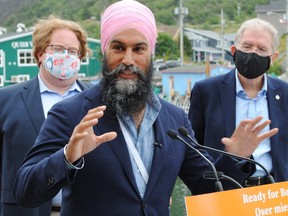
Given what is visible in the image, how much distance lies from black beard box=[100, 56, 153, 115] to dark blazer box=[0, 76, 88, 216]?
148cm

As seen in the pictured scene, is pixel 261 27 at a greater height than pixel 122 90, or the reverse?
pixel 261 27

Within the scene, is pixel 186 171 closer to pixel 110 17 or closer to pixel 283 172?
pixel 110 17

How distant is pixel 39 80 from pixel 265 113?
148 cm

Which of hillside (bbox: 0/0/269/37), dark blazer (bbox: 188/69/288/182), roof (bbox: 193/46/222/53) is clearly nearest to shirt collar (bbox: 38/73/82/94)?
dark blazer (bbox: 188/69/288/182)

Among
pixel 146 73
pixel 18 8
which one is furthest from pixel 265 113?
pixel 18 8

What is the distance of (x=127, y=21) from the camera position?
2553 mm

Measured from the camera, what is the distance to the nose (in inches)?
99.3

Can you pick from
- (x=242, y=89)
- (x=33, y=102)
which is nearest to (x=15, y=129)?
(x=33, y=102)

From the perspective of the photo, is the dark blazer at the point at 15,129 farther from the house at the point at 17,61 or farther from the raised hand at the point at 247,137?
the house at the point at 17,61

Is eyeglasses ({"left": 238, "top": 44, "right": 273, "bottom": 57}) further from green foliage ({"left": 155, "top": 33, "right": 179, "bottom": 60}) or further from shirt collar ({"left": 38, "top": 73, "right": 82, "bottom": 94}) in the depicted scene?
green foliage ({"left": 155, "top": 33, "right": 179, "bottom": 60})

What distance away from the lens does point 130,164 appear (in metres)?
2.50

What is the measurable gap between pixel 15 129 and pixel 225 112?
131cm

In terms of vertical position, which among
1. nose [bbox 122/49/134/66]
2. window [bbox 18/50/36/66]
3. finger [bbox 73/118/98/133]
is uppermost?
window [bbox 18/50/36/66]

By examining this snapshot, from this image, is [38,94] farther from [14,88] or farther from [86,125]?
[86,125]
